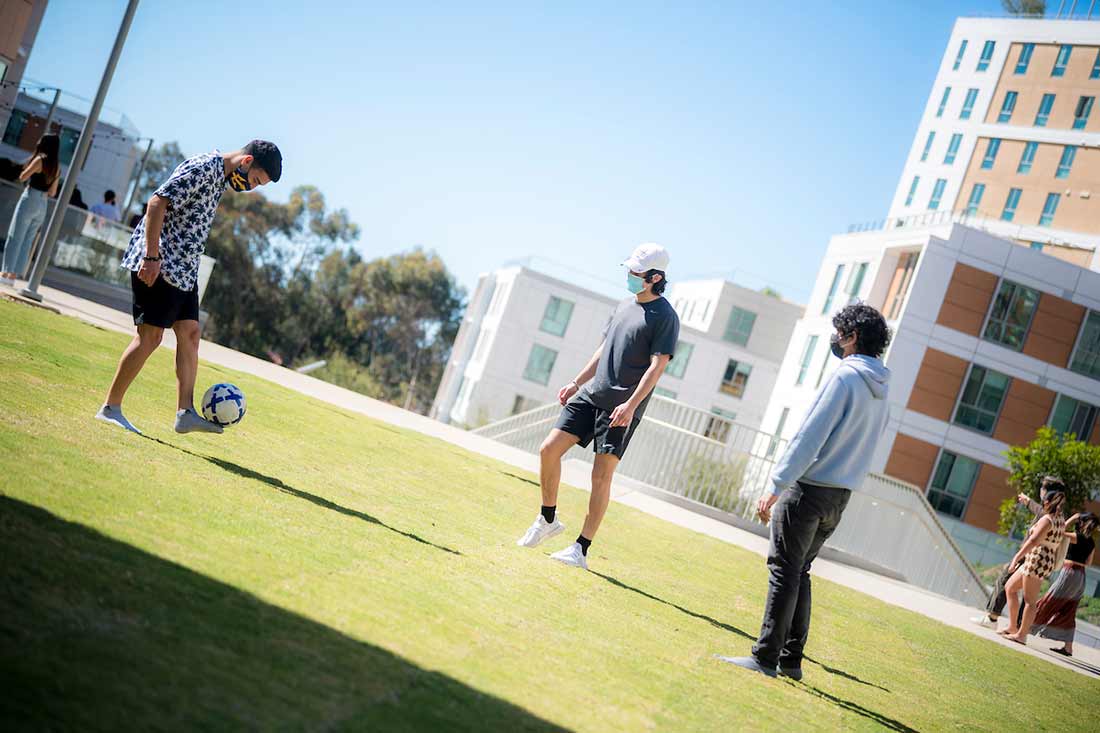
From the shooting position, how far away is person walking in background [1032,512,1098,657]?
13.7 m

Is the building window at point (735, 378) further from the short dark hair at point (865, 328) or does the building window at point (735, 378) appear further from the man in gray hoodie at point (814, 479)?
the man in gray hoodie at point (814, 479)

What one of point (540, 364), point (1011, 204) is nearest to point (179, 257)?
point (540, 364)

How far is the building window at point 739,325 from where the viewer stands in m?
61.7

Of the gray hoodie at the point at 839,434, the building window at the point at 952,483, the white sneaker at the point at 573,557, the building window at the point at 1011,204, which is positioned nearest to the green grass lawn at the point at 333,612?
the white sneaker at the point at 573,557

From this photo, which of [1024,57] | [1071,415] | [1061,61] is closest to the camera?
[1071,415]

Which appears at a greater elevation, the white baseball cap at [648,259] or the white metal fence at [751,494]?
the white baseball cap at [648,259]

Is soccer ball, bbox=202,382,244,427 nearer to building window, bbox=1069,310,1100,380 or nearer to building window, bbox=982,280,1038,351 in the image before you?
building window, bbox=982,280,1038,351

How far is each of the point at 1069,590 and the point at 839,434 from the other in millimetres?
9745

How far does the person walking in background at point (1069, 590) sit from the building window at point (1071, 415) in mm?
24622

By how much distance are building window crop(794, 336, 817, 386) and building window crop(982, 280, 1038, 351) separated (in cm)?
718

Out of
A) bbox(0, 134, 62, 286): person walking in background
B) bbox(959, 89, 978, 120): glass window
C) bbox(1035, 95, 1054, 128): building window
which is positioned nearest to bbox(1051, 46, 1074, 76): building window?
bbox(1035, 95, 1054, 128): building window

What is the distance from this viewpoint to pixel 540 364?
198 feet

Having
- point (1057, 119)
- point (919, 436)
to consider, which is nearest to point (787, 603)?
point (919, 436)

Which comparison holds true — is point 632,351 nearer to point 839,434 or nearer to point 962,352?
point 839,434
